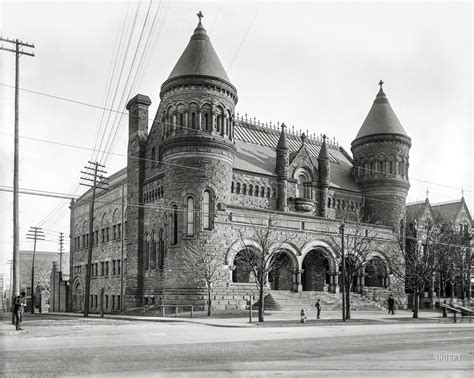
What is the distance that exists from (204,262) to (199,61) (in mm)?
13418

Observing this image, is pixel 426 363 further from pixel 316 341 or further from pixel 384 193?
pixel 384 193

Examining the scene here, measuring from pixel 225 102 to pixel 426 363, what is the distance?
2812cm

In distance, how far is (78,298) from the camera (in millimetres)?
58625

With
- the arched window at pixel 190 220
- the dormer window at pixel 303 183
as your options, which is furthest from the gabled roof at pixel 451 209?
the arched window at pixel 190 220

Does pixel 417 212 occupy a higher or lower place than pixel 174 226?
higher

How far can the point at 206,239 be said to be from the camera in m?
37.1

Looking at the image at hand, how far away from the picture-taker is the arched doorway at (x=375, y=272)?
4734 cm

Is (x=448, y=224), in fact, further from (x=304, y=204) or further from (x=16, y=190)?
(x=16, y=190)

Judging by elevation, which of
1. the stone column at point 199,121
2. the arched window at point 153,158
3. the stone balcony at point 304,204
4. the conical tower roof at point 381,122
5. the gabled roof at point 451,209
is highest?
the conical tower roof at point 381,122

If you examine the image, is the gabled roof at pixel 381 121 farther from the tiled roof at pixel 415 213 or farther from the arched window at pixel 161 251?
the arched window at pixel 161 251

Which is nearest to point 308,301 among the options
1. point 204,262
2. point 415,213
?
point 204,262

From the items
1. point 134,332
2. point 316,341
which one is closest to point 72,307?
point 134,332

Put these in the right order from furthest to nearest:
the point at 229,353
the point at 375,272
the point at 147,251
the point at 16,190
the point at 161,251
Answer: the point at 375,272 < the point at 147,251 < the point at 161,251 < the point at 16,190 < the point at 229,353

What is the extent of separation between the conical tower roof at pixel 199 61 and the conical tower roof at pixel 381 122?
1711cm
